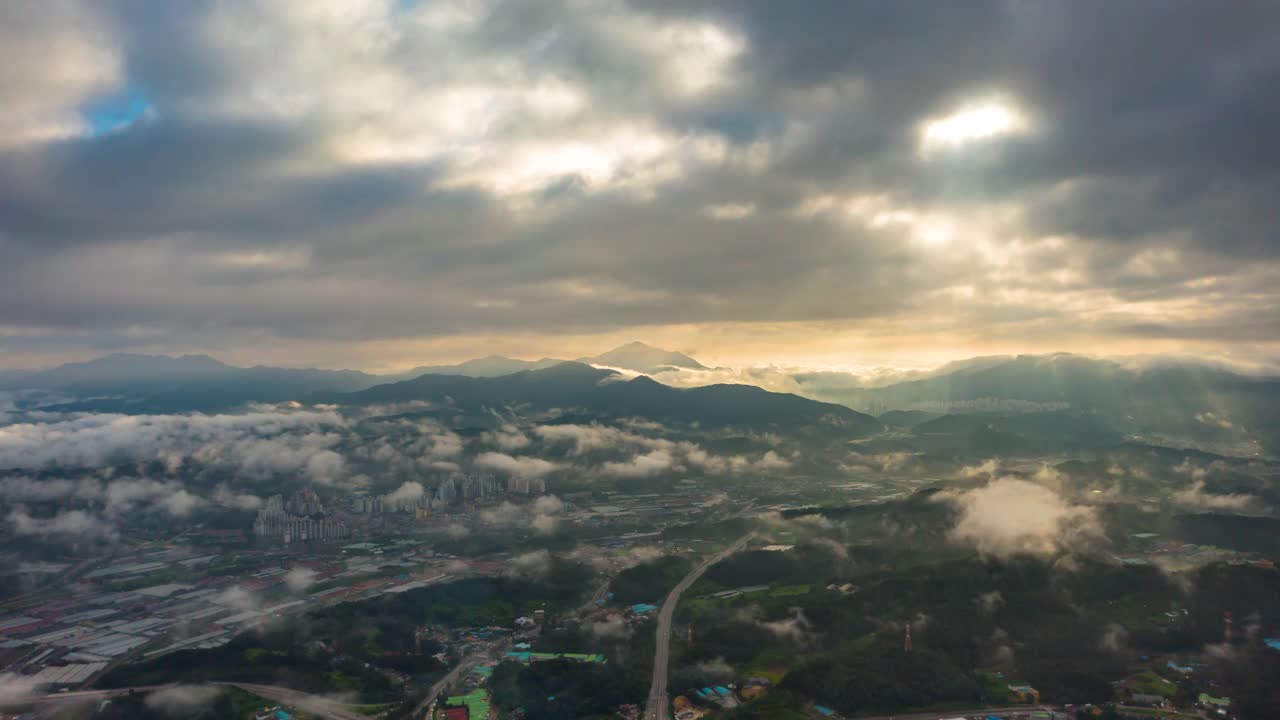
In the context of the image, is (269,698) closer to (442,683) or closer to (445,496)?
(442,683)

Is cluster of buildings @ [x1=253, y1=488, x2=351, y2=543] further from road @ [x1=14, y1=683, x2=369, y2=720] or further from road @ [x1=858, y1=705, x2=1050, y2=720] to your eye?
road @ [x1=858, y1=705, x2=1050, y2=720]

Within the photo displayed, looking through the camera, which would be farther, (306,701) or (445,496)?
(445,496)

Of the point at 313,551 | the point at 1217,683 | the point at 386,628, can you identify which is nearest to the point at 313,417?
the point at 313,551

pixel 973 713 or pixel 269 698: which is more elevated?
pixel 269 698

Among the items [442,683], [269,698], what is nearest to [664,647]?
[442,683]

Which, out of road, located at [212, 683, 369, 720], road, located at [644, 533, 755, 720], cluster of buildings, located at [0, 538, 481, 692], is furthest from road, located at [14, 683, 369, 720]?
road, located at [644, 533, 755, 720]

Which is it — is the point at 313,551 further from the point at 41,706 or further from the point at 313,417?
the point at 313,417
